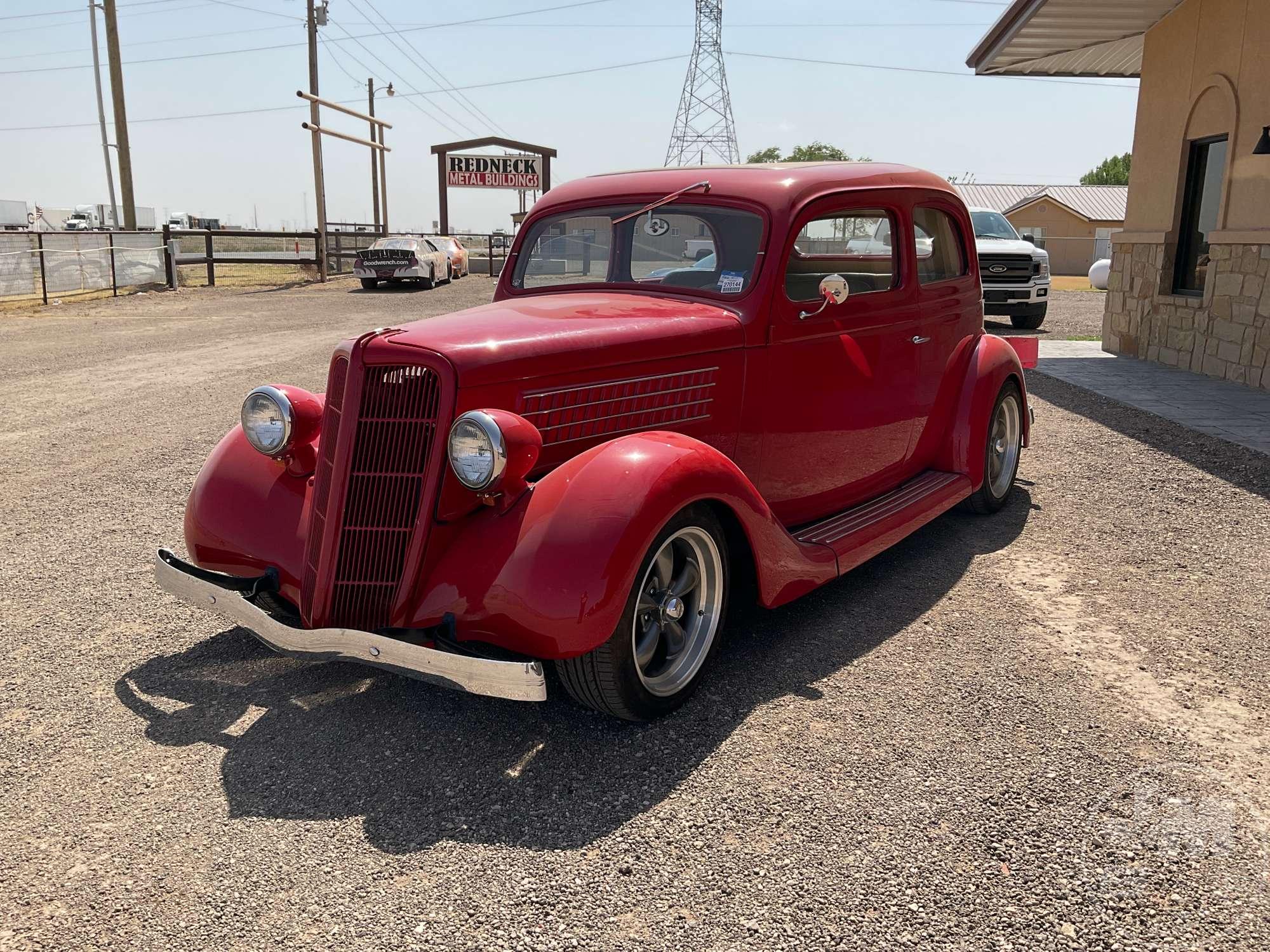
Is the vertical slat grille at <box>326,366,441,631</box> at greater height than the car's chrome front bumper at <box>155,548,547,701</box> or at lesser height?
greater

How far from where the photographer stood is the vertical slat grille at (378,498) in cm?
311

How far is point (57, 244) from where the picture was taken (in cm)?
1964

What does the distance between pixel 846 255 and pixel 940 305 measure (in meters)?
0.77

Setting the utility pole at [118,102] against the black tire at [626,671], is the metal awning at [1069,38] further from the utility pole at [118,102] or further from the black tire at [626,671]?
the utility pole at [118,102]

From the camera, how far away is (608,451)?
3.13 metres

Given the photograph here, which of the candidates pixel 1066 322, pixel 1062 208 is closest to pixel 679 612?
pixel 1066 322

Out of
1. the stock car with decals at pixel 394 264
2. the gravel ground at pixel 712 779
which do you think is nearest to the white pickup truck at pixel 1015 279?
the gravel ground at pixel 712 779

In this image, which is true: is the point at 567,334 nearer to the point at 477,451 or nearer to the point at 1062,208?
the point at 477,451

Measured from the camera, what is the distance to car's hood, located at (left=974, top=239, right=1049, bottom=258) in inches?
582

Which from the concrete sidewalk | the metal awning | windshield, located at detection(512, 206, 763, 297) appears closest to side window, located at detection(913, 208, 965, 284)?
windshield, located at detection(512, 206, 763, 297)

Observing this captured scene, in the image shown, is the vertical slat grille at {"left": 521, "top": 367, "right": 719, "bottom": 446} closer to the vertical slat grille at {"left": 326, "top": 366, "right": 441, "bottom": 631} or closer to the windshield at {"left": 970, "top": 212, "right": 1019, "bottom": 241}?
the vertical slat grille at {"left": 326, "top": 366, "right": 441, "bottom": 631}

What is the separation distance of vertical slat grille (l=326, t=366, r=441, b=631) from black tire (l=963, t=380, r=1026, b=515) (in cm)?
333

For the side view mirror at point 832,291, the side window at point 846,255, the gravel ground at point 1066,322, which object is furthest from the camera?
the gravel ground at point 1066,322

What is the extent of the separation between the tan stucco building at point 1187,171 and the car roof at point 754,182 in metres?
6.44
